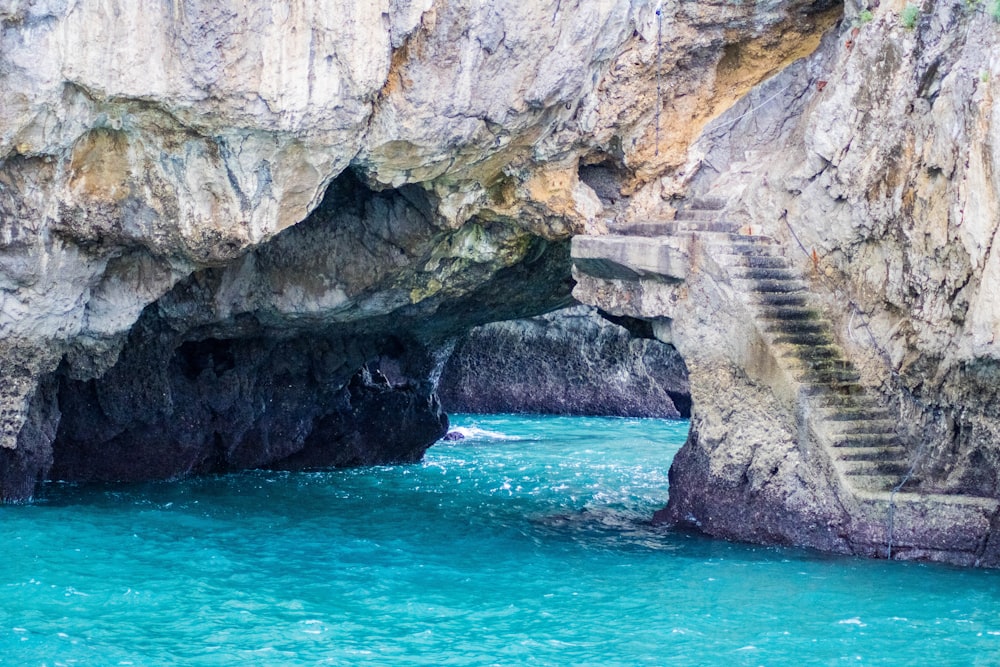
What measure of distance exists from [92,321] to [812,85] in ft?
30.3

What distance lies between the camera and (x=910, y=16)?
501 inches

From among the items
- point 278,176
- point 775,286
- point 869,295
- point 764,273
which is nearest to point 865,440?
point 869,295

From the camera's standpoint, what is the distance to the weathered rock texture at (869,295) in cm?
1188

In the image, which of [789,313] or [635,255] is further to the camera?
[635,255]

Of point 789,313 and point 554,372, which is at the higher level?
point 789,313

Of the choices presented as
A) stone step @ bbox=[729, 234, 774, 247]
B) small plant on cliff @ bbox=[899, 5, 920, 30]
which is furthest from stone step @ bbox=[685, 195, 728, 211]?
small plant on cliff @ bbox=[899, 5, 920, 30]

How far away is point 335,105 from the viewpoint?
491 inches

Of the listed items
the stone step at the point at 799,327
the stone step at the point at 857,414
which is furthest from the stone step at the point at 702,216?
the stone step at the point at 857,414

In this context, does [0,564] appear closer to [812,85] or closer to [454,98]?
[454,98]

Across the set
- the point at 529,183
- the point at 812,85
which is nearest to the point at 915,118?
the point at 812,85

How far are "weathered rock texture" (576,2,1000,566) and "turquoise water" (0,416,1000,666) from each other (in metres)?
0.61

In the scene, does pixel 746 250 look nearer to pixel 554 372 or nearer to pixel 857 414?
pixel 857 414

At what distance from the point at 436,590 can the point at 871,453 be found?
189 inches

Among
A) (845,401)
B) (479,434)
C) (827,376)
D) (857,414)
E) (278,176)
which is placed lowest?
(479,434)
